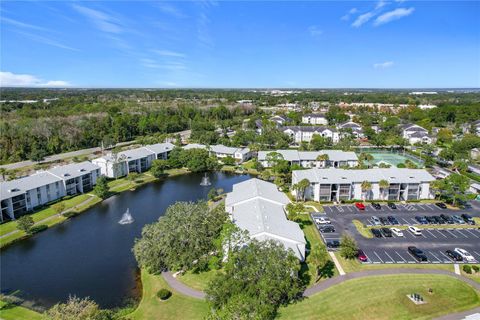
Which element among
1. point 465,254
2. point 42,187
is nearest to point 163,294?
point 465,254

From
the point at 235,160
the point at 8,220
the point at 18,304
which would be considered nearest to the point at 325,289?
the point at 18,304

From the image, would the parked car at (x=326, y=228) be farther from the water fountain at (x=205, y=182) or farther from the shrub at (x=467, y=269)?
the water fountain at (x=205, y=182)

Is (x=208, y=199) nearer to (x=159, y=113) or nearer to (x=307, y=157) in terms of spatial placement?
(x=307, y=157)

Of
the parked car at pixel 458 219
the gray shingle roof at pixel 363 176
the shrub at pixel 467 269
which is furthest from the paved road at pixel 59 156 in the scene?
the shrub at pixel 467 269

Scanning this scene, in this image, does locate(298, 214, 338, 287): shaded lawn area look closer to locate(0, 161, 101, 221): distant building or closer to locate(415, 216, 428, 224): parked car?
locate(415, 216, 428, 224): parked car

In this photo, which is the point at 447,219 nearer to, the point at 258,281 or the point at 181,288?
the point at 258,281

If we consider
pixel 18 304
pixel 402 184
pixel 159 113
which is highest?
pixel 159 113
